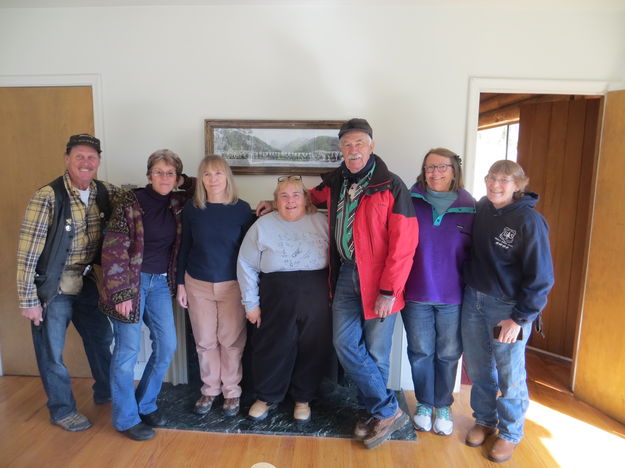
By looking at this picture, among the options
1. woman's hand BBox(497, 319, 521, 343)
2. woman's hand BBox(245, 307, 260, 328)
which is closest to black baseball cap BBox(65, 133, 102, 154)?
woman's hand BBox(245, 307, 260, 328)

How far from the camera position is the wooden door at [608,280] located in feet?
7.98

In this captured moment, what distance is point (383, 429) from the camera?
7.05 feet

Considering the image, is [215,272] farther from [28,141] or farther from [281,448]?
[28,141]

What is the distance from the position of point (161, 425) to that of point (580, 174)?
11.5ft

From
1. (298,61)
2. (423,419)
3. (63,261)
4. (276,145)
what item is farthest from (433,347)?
(63,261)

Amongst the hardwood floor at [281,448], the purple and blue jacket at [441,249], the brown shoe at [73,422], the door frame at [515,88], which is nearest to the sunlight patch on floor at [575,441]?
the hardwood floor at [281,448]

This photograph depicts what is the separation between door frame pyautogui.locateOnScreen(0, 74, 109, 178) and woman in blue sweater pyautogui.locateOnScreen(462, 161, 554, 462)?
2.46m

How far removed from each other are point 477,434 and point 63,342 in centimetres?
238

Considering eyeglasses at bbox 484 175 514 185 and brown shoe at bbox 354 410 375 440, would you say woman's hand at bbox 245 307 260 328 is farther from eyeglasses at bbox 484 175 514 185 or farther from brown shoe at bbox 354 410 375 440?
eyeglasses at bbox 484 175 514 185

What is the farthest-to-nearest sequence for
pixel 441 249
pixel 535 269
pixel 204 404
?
pixel 204 404
pixel 441 249
pixel 535 269

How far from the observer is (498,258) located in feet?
6.38

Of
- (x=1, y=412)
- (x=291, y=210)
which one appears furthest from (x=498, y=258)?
(x=1, y=412)

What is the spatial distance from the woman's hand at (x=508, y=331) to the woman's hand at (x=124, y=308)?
6.22 ft

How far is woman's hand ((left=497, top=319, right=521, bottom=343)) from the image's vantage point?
193 cm
